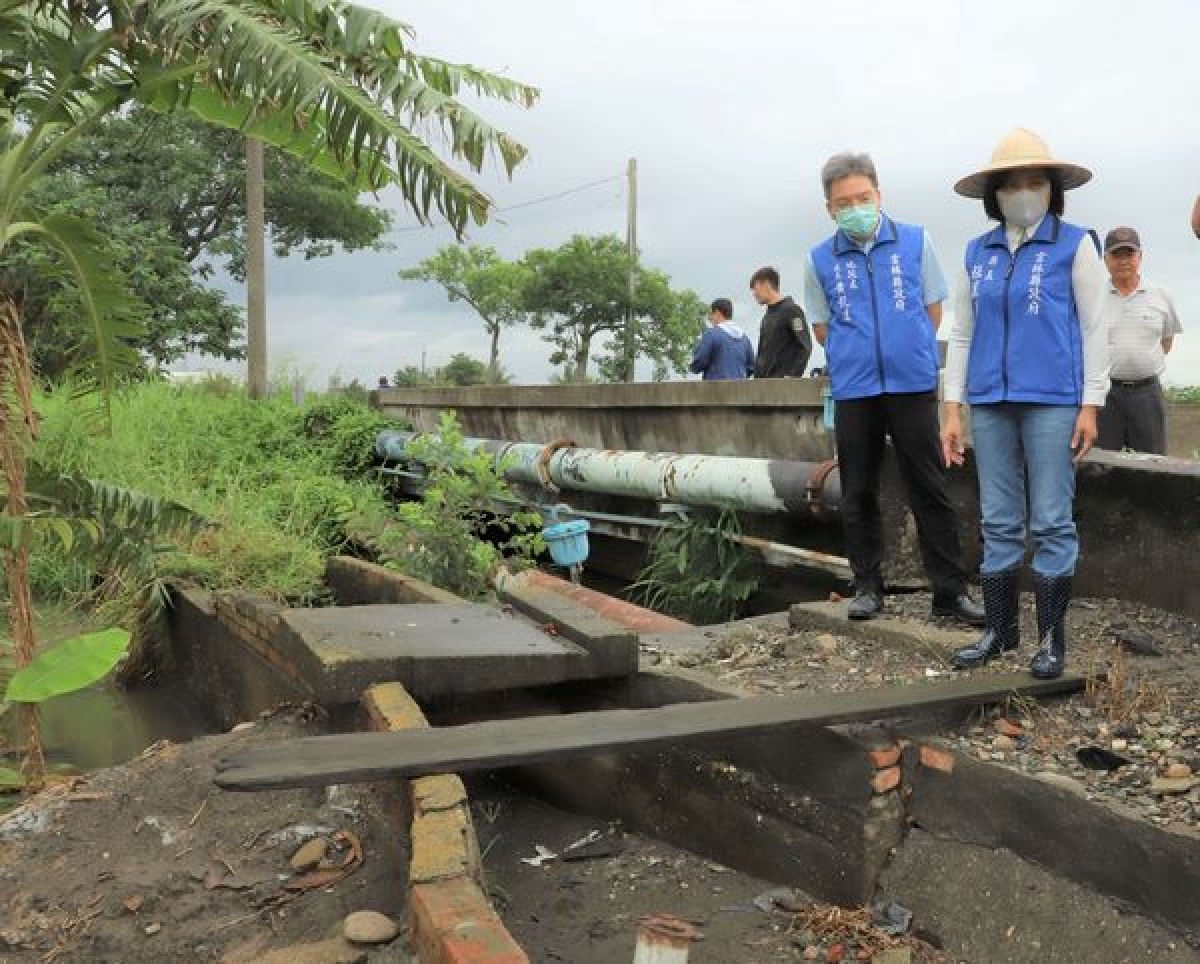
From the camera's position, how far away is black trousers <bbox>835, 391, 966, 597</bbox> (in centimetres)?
427

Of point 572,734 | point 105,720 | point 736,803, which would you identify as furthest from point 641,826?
point 105,720

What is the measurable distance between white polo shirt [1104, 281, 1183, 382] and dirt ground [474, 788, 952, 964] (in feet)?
13.5

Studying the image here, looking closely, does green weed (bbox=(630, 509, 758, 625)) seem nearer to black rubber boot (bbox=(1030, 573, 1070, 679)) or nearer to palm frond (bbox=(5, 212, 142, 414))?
black rubber boot (bbox=(1030, 573, 1070, 679))

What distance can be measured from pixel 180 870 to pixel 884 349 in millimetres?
3271

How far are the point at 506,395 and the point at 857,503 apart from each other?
651 cm

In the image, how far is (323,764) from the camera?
2.81 metres

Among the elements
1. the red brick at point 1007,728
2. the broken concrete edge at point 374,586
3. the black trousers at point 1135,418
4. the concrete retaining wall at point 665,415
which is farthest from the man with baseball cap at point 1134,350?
the broken concrete edge at point 374,586

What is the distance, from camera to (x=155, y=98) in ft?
16.4

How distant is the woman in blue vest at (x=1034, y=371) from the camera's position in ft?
11.3

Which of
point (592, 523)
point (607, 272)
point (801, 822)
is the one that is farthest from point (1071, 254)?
point (607, 272)

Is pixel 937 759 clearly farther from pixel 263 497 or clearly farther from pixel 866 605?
pixel 263 497

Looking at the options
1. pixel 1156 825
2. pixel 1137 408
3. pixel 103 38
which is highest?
pixel 103 38

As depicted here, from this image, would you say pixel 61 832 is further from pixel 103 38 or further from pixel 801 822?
pixel 103 38

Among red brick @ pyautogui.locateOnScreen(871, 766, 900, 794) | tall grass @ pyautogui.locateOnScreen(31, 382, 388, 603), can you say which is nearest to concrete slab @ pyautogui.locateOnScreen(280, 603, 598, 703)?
red brick @ pyautogui.locateOnScreen(871, 766, 900, 794)
